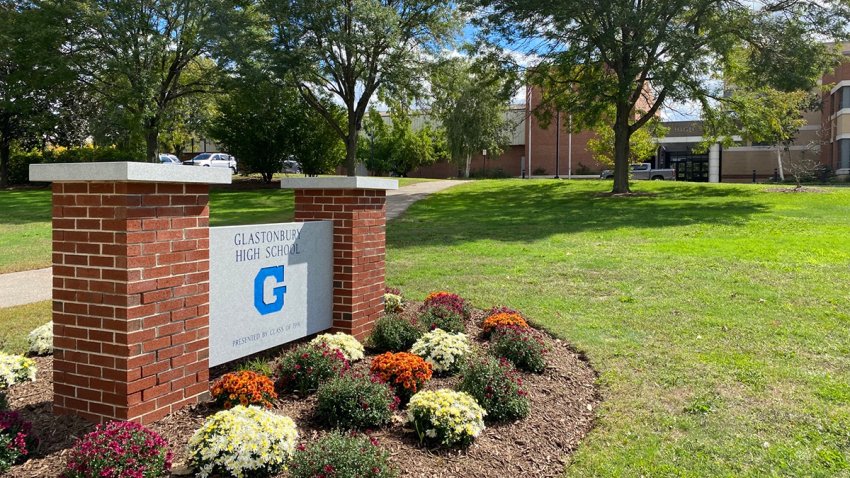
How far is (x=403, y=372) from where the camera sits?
14.8ft

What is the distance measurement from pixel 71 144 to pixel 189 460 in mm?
39871

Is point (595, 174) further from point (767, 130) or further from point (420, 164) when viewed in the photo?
point (767, 130)

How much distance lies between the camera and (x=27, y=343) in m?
5.83

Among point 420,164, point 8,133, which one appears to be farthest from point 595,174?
point 8,133

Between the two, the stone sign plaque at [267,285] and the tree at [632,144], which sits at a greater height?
the tree at [632,144]

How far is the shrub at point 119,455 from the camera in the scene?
296 centimetres

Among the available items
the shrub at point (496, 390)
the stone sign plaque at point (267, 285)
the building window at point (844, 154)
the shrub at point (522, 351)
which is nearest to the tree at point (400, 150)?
the building window at point (844, 154)

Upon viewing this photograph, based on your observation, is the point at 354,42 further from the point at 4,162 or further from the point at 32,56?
the point at 4,162

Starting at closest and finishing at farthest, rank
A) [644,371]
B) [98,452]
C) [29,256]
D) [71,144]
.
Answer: [98,452] → [644,371] → [29,256] → [71,144]

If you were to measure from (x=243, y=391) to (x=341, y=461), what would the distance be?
46.3 inches

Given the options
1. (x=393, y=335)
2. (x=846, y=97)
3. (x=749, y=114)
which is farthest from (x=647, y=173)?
(x=393, y=335)

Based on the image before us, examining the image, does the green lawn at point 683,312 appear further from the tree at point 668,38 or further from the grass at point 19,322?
the tree at point 668,38

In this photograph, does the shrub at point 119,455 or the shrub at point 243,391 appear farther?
the shrub at point 243,391

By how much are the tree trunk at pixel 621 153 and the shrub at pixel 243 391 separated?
20.9 m
